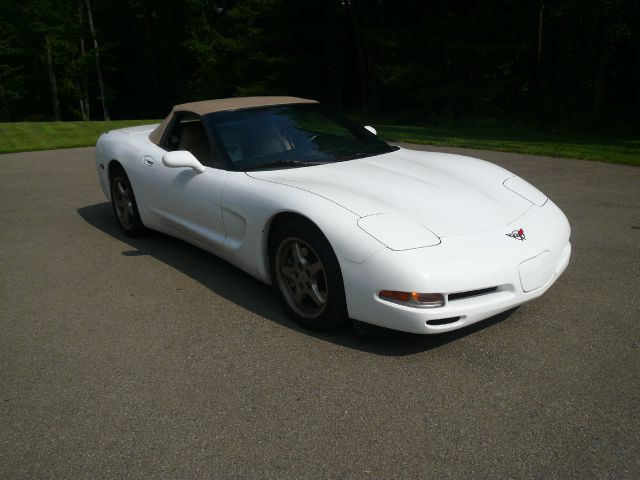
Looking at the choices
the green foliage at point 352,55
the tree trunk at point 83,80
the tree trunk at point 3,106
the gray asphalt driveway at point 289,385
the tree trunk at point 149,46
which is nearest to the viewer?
the gray asphalt driveway at point 289,385

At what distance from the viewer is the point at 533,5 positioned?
28.3 meters

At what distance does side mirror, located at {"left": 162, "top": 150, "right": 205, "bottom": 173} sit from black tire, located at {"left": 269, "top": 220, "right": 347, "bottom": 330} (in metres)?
1.00

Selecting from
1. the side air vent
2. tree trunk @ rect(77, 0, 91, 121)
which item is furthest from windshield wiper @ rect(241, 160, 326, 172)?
tree trunk @ rect(77, 0, 91, 121)

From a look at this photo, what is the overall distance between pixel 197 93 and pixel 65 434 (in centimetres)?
4042

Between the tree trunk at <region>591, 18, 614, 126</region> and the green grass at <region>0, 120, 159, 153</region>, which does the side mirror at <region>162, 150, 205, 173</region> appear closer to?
the green grass at <region>0, 120, 159, 153</region>

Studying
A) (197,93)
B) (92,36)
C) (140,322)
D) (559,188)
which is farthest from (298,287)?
(92,36)

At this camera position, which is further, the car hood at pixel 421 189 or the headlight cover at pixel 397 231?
the car hood at pixel 421 189

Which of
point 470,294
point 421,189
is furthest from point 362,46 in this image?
point 470,294

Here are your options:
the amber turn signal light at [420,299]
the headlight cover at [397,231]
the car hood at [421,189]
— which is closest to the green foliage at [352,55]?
the car hood at [421,189]

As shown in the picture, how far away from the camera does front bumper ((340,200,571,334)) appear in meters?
3.05

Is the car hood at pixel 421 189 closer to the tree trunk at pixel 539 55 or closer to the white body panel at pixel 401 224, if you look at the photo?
the white body panel at pixel 401 224

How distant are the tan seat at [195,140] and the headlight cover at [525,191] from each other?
7.66 ft

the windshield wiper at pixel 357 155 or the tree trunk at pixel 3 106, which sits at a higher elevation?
the windshield wiper at pixel 357 155

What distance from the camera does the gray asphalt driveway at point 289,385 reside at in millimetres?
2469
